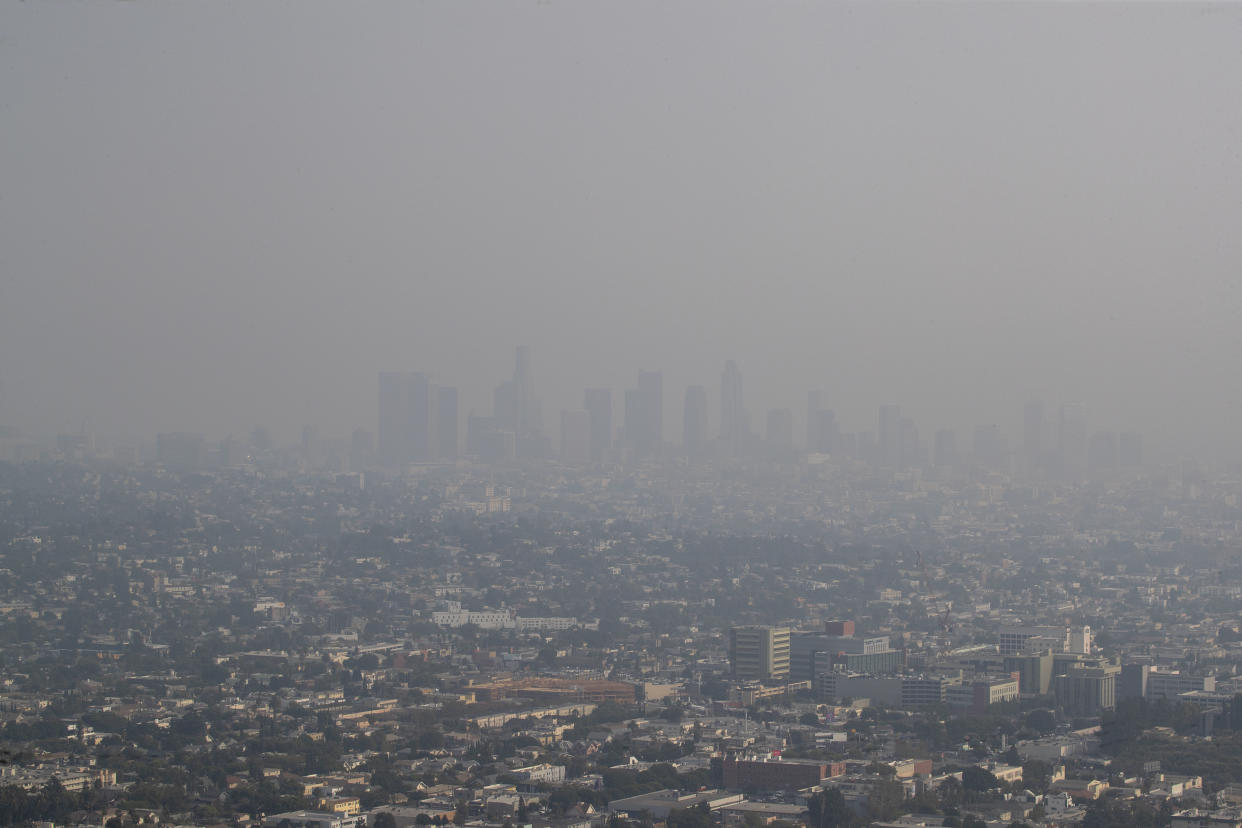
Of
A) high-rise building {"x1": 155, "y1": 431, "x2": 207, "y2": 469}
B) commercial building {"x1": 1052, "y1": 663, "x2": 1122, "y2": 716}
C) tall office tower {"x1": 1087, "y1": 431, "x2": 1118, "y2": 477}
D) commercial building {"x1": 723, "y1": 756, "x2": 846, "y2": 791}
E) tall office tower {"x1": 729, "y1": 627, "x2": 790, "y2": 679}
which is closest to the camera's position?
commercial building {"x1": 723, "y1": 756, "x2": 846, "y2": 791}

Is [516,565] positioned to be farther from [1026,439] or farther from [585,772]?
[585,772]

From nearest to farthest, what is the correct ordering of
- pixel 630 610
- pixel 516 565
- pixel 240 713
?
pixel 240 713 < pixel 630 610 < pixel 516 565

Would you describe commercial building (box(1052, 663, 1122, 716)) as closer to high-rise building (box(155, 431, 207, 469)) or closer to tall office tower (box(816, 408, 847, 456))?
tall office tower (box(816, 408, 847, 456))

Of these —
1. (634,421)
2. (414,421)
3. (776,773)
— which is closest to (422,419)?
(414,421)

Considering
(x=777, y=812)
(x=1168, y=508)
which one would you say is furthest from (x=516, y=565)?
(x=777, y=812)

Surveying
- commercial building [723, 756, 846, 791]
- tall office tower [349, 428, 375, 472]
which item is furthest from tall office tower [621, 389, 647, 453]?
commercial building [723, 756, 846, 791]

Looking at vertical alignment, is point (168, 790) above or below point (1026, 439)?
below

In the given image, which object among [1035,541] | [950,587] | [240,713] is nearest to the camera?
[240,713]
